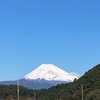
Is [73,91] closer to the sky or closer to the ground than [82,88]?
closer to the sky

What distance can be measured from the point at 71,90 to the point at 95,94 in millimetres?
38150

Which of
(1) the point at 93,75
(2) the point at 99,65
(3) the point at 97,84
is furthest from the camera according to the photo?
(2) the point at 99,65

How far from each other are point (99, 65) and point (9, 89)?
121 feet

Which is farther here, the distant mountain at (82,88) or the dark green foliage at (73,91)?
the distant mountain at (82,88)

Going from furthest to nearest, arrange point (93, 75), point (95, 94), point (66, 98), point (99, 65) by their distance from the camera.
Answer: point (99, 65) < point (93, 75) < point (66, 98) < point (95, 94)

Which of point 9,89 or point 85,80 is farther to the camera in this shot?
point 9,89

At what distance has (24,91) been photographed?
521ft

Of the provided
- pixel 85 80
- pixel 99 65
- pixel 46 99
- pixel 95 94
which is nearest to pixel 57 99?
pixel 46 99

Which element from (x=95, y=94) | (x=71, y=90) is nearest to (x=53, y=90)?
(x=71, y=90)

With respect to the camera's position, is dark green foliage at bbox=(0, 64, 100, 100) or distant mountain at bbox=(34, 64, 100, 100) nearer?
dark green foliage at bbox=(0, 64, 100, 100)

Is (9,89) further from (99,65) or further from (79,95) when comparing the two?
(79,95)

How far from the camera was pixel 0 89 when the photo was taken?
159 meters

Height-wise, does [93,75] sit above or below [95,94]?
above

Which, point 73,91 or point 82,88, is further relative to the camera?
point 73,91
